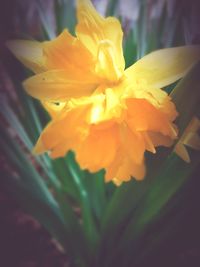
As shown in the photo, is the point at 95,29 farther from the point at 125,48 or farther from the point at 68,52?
the point at 125,48

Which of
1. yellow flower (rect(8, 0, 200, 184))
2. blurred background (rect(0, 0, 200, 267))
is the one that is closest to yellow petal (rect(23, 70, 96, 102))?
yellow flower (rect(8, 0, 200, 184))

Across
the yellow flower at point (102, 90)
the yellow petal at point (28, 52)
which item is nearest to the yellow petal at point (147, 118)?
the yellow flower at point (102, 90)

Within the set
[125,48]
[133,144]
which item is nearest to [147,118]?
[133,144]

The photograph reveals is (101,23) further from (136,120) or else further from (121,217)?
(121,217)

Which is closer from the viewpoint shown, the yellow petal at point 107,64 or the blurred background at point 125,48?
the yellow petal at point 107,64

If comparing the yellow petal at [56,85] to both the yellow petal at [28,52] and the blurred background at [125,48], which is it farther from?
the blurred background at [125,48]

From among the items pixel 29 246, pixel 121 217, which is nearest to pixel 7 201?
pixel 29 246

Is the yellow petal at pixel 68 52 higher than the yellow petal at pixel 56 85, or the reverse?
the yellow petal at pixel 68 52

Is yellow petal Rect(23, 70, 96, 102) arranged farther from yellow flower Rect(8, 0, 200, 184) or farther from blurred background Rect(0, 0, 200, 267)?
blurred background Rect(0, 0, 200, 267)
